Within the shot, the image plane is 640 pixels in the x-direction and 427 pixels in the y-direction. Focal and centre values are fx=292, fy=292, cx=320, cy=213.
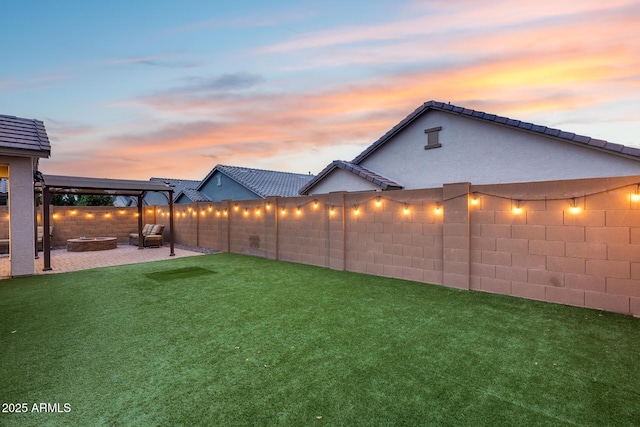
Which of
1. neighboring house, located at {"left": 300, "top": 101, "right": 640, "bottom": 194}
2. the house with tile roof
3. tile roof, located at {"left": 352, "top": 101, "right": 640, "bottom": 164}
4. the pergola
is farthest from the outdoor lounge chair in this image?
tile roof, located at {"left": 352, "top": 101, "right": 640, "bottom": 164}

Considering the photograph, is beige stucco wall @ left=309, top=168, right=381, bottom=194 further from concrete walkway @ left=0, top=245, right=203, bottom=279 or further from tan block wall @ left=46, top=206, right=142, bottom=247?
tan block wall @ left=46, top=206, right=142, bottom=247

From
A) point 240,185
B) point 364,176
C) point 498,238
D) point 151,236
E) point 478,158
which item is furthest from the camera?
point 240,185

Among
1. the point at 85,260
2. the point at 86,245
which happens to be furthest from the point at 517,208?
the point at 86,245

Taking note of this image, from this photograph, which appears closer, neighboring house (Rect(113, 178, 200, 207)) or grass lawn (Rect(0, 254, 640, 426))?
grass lawn (Rect(0, 254, 640, 426))

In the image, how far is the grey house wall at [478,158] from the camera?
8117mm

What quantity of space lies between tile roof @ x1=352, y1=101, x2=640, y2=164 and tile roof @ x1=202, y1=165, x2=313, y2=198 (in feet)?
27.0

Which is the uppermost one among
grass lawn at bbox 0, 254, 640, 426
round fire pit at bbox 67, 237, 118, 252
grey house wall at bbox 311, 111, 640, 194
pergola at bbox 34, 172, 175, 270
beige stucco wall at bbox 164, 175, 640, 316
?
grey house wall at bbox 311, 111, 640, 194

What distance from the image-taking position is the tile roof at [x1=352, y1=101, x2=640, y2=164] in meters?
7.48

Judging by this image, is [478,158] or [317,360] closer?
[317,360]

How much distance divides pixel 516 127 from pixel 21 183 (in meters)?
13.7

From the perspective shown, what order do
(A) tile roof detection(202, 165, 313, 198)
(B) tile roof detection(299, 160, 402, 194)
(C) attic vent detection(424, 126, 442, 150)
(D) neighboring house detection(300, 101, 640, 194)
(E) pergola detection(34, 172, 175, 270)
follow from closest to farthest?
(D) neighboring house detection(300, 101, 640, 194)
(E) pergola detection(34, 172, 175, 270)
(C) attic vent detection(424, 126, 442, 150)
(B) tile roof detection(299, 160, 402, 194)
(A) tile roof detection(202, 165, 313, 198)

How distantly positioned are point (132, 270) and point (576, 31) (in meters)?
12.9

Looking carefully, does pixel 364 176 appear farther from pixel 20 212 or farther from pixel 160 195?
pixel 160 195

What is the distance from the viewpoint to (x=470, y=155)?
33.0ft
